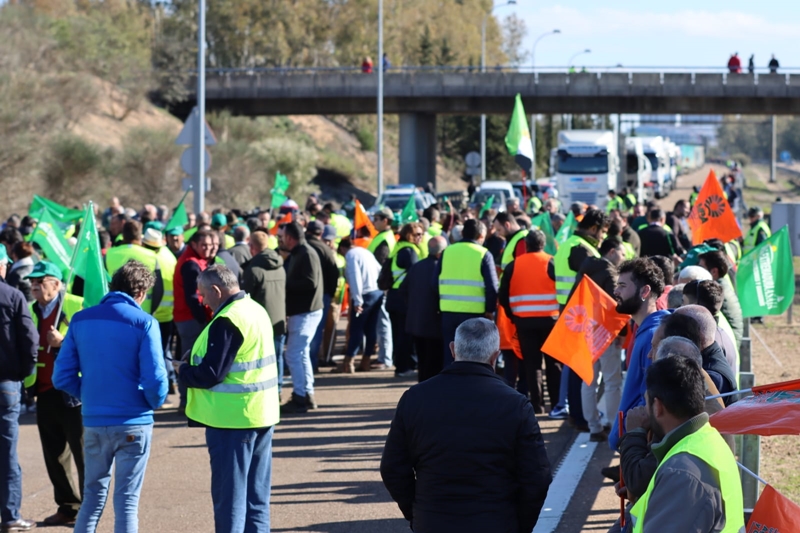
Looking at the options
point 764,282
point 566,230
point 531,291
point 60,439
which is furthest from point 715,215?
point 60,439

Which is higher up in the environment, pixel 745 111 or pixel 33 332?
pixel 745 111

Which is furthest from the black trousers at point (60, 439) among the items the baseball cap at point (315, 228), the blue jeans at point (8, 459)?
the baseball cap at point (315, 228)

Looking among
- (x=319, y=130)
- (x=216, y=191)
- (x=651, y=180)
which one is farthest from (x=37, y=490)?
(x=319, y=130)

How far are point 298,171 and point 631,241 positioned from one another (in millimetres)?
42856

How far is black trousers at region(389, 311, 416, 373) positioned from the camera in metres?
13.8

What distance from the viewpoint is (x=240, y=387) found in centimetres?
662

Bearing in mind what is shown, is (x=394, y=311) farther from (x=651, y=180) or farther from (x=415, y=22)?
(x=415, y=22)

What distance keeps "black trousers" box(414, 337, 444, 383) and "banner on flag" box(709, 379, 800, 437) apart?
285 inches

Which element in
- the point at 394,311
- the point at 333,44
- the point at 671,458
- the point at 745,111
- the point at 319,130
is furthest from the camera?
the point at 333,44

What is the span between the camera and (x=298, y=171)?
56.6 m

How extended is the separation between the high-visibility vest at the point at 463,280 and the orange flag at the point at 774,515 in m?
6.60

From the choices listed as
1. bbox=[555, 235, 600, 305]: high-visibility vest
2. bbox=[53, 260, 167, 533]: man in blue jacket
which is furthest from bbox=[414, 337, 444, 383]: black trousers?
bbox=[53, 260, 167, 533]: man in blue jacket

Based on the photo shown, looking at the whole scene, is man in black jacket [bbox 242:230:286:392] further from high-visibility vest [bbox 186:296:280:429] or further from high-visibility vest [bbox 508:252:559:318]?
high-visibility vest [bbox 186:296:280:429]

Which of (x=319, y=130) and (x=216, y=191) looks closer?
(x=216, y=191)
